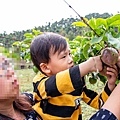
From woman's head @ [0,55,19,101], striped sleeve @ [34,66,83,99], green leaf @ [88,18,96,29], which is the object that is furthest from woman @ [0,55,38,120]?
green leaf @ [88,18,96,29]

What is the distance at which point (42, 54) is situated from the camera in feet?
4.00

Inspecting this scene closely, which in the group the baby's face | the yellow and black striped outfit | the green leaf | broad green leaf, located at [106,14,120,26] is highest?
broad green leaf, located at [106,14,120,26]

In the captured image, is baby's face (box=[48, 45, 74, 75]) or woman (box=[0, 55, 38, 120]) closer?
woman (box=[0, 55, 38, 120])

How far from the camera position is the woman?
0.98 metres

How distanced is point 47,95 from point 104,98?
258 mm

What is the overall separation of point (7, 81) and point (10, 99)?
7 centimetres

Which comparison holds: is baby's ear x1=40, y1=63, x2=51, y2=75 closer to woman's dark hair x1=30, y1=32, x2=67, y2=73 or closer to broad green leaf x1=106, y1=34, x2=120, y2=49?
woman's dark hair x1=30, y1=32, x2=67, y2=73

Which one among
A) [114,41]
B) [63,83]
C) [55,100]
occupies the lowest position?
[55,100]

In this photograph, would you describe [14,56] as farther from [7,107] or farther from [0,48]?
[7,107]

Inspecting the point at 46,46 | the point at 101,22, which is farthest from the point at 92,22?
the point at 46,46

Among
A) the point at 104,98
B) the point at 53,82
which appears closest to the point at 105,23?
the point at 53,82

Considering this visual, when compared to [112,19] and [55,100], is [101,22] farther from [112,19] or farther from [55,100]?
[55,100]

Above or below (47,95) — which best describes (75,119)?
below

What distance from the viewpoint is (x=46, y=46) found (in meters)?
1.21
